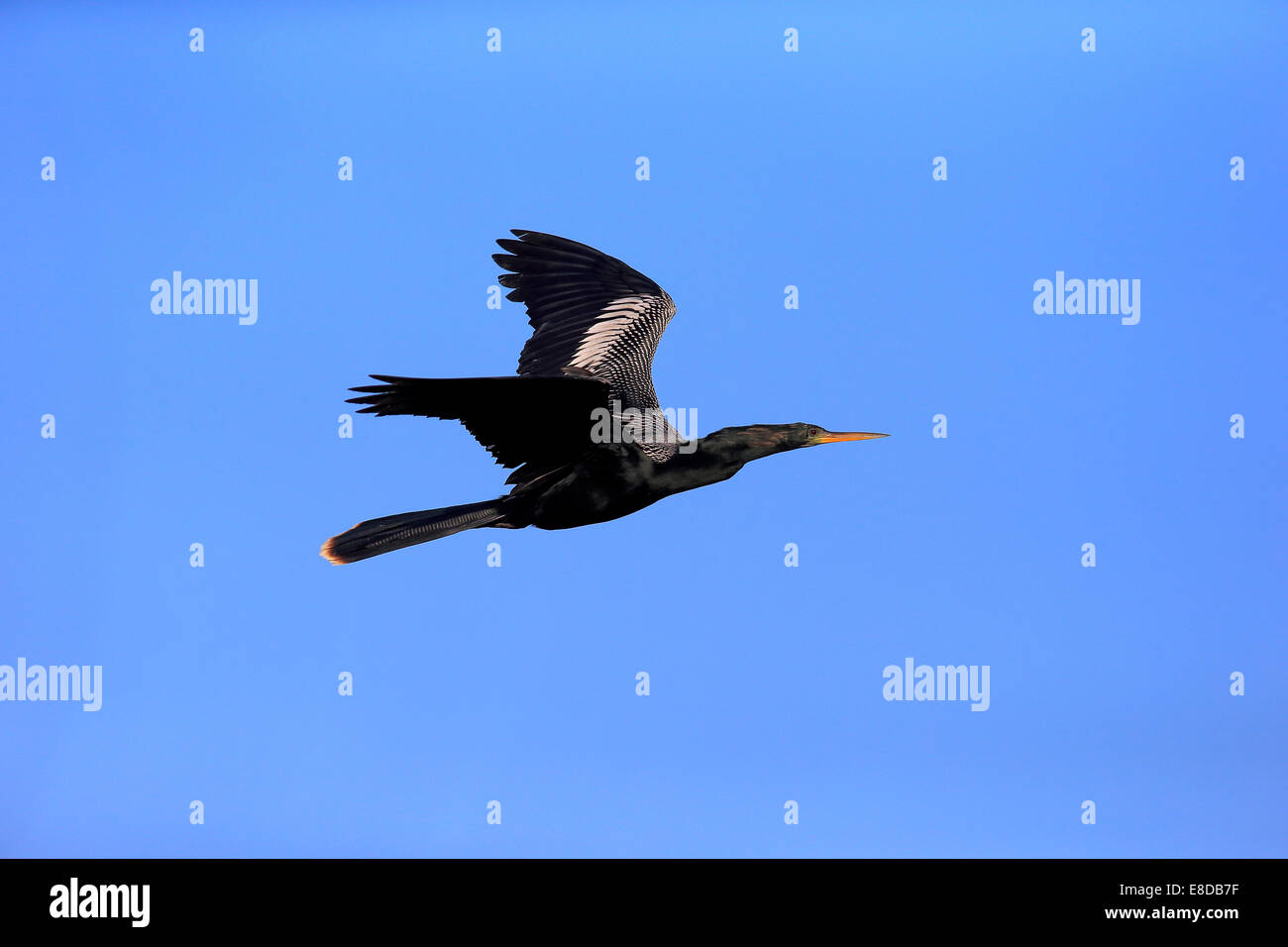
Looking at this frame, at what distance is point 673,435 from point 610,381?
80cm

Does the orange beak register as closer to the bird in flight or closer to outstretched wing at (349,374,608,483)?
the bird in flight

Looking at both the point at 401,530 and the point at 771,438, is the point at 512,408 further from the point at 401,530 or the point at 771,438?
the point at 771,438

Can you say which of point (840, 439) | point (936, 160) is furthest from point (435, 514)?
point (936, 160)

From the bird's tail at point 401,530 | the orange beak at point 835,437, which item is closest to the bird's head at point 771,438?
the orange beak at point 835,437

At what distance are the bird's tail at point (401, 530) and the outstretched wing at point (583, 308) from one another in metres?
1.60

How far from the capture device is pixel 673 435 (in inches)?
304

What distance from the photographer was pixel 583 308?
9.08 meters

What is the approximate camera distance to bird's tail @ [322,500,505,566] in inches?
279

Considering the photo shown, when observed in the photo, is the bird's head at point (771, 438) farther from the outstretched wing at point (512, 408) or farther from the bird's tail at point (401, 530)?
the bird's tail at point (401, 530)

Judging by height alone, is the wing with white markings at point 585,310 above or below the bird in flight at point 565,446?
above

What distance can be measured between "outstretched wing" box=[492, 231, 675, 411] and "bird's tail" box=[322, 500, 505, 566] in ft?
5.24

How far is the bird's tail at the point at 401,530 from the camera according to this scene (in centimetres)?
708

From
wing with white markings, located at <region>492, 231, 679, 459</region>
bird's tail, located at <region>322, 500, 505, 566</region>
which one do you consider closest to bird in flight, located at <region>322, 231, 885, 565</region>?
bird's tail, located at <region>322, 500, 505, 566</region>

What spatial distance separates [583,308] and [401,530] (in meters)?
2.69
